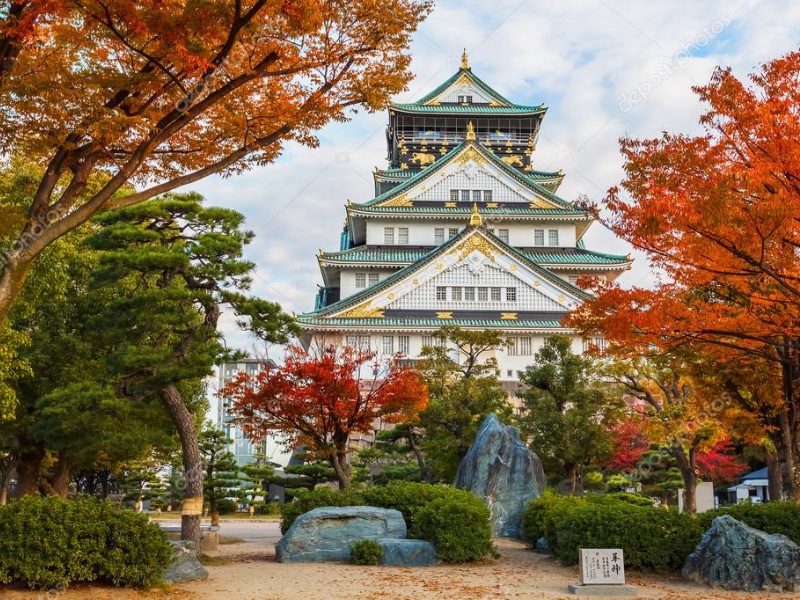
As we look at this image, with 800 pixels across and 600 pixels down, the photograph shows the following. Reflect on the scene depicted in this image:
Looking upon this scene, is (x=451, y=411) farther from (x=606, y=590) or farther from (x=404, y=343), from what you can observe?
(x=404, y=343)

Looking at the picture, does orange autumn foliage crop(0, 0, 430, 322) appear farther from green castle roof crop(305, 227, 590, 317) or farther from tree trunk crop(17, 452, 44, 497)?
green castle roof crop(305, 227, 590, 317)

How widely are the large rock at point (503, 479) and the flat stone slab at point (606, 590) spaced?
6.96 m

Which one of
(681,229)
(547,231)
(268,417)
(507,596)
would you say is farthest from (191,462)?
(547,231)

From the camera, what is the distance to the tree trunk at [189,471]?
45.4 ft

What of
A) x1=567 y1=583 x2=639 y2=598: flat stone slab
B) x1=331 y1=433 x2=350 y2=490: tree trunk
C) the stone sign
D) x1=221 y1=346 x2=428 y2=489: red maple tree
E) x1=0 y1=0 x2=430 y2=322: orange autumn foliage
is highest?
x1=0 y1=0 x2=430 y2=322: orange autumn foliage

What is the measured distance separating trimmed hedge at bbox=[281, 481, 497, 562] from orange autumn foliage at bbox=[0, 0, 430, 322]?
7.09m

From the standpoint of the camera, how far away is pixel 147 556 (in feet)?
34.7

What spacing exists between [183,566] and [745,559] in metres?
8.11

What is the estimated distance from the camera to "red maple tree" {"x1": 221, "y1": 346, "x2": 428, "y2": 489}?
58.5ft

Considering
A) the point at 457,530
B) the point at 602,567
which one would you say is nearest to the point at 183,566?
the point at 457,530

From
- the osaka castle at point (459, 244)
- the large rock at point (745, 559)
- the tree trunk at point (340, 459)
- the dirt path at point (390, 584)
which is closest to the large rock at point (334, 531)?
the dirt path at point (390, 584)

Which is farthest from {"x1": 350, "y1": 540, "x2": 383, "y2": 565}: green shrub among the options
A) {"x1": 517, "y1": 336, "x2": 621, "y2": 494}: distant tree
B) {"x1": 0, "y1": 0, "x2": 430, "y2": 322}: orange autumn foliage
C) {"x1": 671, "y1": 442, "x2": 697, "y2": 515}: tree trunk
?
{"x1": 671, "y1": 442, "x2": 697, "y2": 515}: tree trunk

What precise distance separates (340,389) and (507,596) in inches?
313

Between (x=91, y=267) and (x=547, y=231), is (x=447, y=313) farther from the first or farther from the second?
(x=91, y=267)
